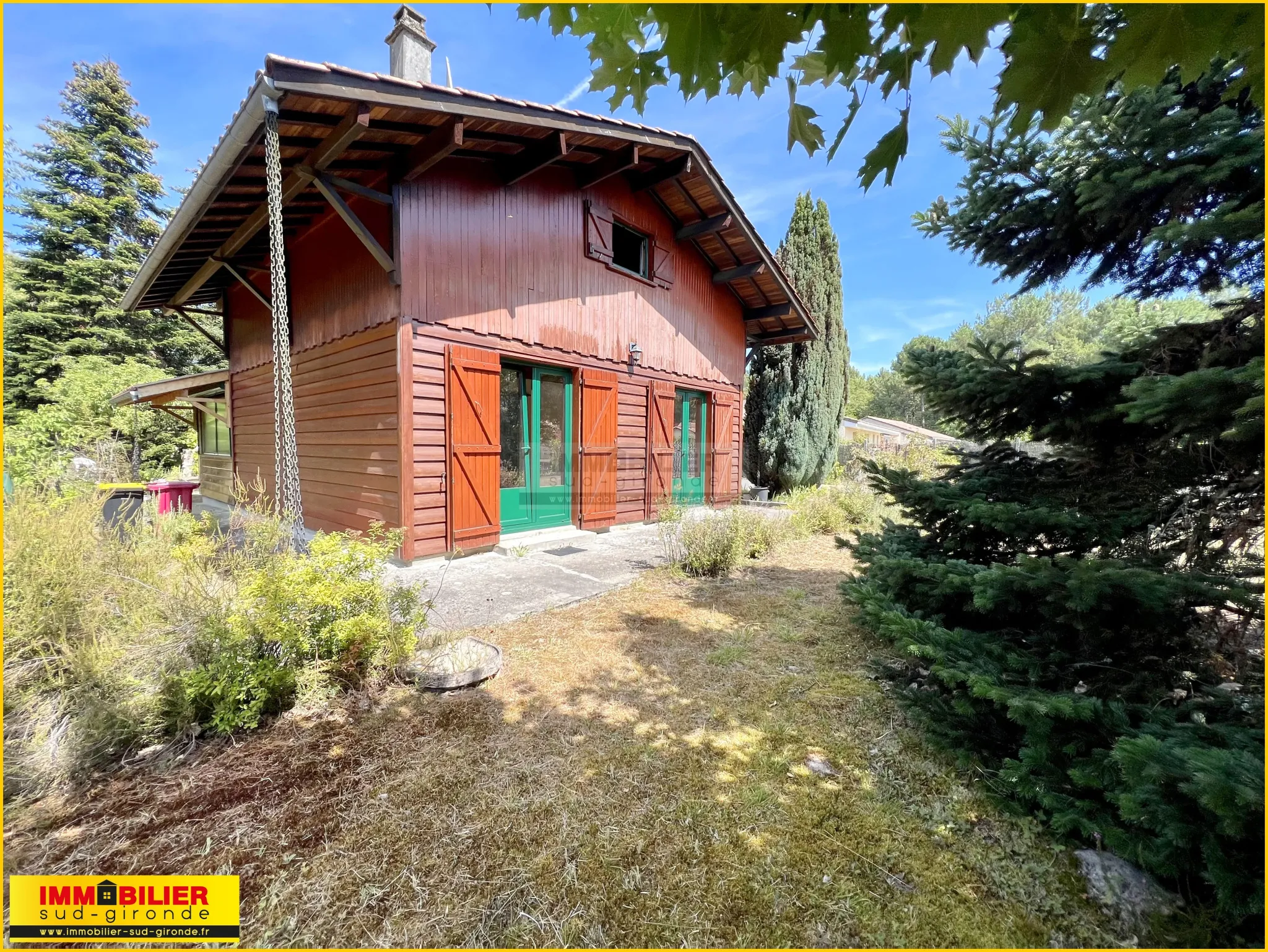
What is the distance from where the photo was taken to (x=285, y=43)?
382cm

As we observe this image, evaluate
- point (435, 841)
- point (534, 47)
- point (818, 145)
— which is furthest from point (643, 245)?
A: point (435, 841)

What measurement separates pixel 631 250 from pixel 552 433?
354 cm

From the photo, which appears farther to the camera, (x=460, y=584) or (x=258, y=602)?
(x=460, y=584)

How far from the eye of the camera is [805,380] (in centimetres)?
1148

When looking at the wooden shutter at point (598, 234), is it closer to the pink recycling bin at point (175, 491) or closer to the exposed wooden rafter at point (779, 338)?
the exposed wooden rafter at point (779, 338)

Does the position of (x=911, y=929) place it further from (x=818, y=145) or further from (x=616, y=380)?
(x=616, y=380)

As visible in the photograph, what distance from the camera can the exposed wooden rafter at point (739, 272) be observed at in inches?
348

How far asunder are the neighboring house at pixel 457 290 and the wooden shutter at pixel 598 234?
0.04 metres

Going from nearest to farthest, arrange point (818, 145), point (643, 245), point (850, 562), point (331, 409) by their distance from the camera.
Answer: point (818, 145) < point (850, 562) < point (331, 409) < point (643, 245)

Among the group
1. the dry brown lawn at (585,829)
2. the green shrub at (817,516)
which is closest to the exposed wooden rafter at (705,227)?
the green shrub at (817,516)

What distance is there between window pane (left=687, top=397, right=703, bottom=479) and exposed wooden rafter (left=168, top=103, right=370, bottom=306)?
6262mm

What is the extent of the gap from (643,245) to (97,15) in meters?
6.34

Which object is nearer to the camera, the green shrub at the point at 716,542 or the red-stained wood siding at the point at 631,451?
the green shrub at the point at 716,542

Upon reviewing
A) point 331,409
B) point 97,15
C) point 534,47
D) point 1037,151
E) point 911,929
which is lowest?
point 911,929
